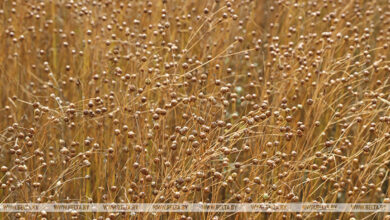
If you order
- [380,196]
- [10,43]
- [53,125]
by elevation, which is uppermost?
[10,43]

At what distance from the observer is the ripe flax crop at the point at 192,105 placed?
2.04 m

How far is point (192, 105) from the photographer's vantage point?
252 cm

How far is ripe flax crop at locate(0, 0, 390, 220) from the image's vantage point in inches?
80.2

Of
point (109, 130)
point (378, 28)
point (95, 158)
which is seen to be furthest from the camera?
point (378, 28)

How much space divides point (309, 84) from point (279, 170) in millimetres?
562

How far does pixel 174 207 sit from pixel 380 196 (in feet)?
4.15

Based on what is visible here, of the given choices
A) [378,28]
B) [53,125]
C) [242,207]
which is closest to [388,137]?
[242,207]

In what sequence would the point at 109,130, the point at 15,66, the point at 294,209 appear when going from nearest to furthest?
1. the point at 294,209
2. the point at 109,130
3. the point at 15,66

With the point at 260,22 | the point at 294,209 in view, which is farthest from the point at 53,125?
the point at 260,22

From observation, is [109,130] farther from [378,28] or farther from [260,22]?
[378,28]

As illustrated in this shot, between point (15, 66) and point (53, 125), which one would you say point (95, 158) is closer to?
point (53, 125)

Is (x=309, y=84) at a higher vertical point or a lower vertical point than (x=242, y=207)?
higher

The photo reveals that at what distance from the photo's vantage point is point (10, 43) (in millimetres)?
3230

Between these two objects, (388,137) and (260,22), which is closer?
(388,137)
